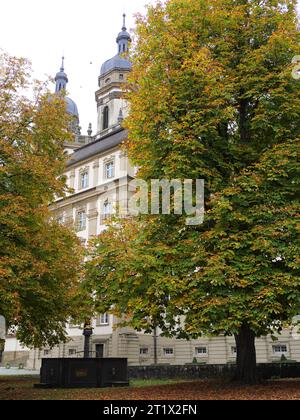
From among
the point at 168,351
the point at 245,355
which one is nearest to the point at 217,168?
the point at 245,355

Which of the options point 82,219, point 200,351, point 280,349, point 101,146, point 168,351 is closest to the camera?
point 280,349

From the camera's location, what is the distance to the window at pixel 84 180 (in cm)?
4528

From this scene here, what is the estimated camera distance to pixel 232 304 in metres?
14.3

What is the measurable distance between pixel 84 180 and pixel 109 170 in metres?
4.02

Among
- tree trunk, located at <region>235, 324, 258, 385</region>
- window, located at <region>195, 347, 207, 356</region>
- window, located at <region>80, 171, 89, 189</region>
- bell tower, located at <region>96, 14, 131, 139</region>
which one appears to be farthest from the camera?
bell tower, located at <region>96, 14, 131, 139</region>

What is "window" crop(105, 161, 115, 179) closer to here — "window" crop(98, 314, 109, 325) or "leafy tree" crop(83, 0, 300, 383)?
"window" crop(98, 314, 109, 325)

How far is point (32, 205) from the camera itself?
658 inches

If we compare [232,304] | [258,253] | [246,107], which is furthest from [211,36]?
[232,304]

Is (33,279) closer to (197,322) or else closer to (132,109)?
(197,322)

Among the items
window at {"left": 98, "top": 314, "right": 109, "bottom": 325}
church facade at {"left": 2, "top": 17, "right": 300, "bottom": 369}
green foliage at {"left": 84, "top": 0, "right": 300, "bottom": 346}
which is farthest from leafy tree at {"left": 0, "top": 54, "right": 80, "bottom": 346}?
window at {"left": 98, "top": 314, "right": 109, "bottom": 325}

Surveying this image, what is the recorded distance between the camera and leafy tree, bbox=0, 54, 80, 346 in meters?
14.8

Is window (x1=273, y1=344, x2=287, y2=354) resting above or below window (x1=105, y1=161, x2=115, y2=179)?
below

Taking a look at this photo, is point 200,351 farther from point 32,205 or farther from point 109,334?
point 32,205

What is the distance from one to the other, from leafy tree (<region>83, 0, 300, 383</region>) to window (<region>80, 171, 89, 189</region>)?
86.2ft
